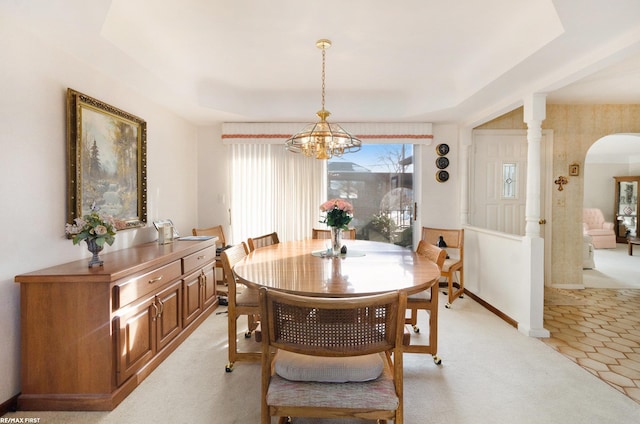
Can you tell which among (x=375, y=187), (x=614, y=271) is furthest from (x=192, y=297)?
(x=614, y=271)

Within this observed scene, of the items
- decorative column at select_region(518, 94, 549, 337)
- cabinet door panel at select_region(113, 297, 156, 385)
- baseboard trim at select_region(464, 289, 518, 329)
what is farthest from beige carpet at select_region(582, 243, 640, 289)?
cabinet door panel at select_region(113, 297, 156, 385)

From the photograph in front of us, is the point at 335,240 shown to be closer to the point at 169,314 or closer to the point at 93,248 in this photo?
the point at 169,314

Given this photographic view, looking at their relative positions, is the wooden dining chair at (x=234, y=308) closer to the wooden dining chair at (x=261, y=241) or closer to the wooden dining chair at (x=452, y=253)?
the wooden dining chair at (x=261, y=241)

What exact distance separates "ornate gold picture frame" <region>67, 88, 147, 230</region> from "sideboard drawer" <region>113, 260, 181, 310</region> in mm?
650

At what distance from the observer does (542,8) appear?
214 centimetres

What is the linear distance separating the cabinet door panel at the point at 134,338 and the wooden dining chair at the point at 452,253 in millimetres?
3060

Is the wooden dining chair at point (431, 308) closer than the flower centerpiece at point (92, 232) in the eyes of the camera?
No

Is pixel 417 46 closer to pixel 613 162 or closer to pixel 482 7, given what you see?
pixel 482 7

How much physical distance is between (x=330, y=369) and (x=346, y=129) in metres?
3.61

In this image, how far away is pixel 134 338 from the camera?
2.12 meters

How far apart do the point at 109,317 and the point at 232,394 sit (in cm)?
92

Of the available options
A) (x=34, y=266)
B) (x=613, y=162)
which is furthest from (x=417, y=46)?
(x=613, y=162)

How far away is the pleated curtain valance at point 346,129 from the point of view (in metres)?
4.38

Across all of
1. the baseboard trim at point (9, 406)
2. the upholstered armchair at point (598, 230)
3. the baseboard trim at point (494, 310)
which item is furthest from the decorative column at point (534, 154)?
the upholstered armchair at point (598, 230)
